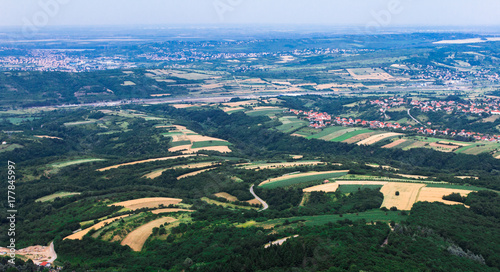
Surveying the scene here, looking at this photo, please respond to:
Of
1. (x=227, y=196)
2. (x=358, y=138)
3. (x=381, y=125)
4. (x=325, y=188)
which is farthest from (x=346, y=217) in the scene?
(x=381, y=125)

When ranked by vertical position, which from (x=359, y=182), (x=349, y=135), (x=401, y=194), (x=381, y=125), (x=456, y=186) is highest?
(x=401, y=194)

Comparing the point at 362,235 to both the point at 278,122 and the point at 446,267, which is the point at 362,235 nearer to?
the point at 446,267

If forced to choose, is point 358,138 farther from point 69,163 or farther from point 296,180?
point 69,163

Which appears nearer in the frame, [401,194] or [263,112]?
[401,194]

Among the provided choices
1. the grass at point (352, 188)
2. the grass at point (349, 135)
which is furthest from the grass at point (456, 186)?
the grass at point (349, 135)

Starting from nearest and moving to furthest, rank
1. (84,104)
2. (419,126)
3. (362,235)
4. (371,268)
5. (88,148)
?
(371,268), (362,235), (88,148), (419,126), (84,104)

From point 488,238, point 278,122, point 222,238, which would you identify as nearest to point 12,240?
point 222,238

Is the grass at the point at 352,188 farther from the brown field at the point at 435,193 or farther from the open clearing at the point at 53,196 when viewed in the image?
the open clearing at the point at 53,196

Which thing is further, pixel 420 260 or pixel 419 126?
pixel 419 126
